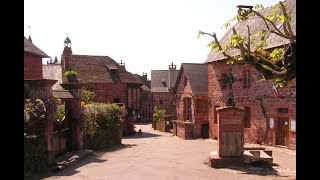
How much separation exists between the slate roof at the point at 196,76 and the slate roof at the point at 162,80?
20919 millimetres

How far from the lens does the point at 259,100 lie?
22531 mm

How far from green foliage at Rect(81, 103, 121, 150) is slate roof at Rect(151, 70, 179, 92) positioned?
107ft

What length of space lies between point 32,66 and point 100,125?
9.16m

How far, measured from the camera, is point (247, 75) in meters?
24.2

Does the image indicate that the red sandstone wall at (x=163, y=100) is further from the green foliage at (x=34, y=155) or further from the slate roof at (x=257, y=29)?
the green foliage at (x=34, y=155)

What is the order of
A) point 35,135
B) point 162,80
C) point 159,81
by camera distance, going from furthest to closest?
point 162,80, point 159,81, point 35,135

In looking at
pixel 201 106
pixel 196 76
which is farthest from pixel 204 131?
pixel 196 76

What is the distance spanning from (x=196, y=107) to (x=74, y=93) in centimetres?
1580

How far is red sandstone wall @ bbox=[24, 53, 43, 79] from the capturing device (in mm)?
25087

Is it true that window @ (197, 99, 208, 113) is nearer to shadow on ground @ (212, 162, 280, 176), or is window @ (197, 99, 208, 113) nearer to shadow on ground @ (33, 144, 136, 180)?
shadow on ground @ (33, 144, 136, 180)

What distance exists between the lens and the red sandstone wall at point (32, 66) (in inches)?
988

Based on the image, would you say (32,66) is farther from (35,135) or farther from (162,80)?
(162,80)
